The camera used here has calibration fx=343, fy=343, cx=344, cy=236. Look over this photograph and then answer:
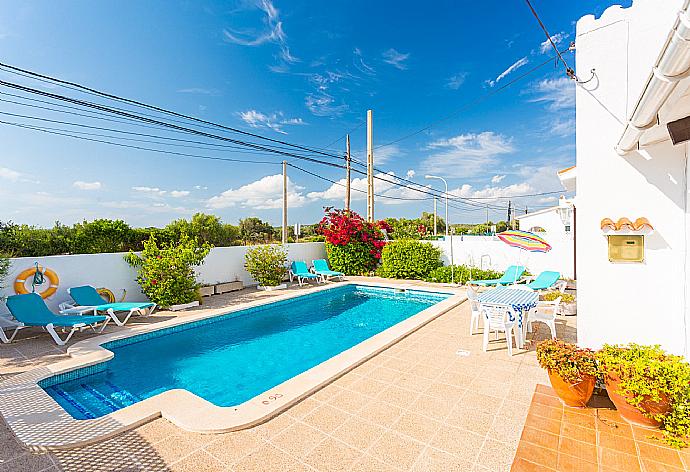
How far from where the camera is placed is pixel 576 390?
137 inches

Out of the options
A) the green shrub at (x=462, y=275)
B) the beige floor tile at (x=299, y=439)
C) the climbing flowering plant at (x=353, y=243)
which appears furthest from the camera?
the climbing flowering plant at (x=353, y=243)

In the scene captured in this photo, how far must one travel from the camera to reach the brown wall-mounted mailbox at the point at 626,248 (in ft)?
11.9

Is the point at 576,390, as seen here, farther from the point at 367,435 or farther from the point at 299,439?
the point at 299,439

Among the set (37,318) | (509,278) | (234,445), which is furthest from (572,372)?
(37,318)

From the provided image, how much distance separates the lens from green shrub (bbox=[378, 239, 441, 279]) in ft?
45.3

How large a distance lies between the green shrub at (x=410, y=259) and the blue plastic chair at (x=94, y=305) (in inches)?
354

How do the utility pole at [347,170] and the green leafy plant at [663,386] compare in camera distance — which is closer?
the green leafy plant at [663,386]

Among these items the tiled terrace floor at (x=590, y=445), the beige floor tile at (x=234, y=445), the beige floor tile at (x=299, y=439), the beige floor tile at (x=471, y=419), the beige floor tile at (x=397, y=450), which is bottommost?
the beige floor tile at (x=234, y=445)

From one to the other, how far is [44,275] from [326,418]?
829 centimetres

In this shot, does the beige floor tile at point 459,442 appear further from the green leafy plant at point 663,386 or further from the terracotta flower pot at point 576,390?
the green leafy plant at point 663,386

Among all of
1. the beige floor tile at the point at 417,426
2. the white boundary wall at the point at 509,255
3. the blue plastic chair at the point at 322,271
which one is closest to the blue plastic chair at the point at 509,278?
the white boundary wall at the point at 509,255

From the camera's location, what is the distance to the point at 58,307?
8258 mm

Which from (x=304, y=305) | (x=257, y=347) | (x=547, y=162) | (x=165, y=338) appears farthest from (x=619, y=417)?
(x=547, y=162)

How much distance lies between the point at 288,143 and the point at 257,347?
36.4 feet
